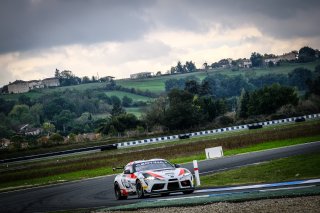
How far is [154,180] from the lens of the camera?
875 inches

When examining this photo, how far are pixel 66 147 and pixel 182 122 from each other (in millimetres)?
23023

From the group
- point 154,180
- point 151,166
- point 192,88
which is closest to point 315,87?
point 192,88

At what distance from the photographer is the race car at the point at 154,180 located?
72.7 ft

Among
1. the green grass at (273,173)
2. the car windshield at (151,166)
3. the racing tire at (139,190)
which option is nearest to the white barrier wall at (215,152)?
the green grass at (273,173)

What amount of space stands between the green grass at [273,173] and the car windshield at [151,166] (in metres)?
2.67

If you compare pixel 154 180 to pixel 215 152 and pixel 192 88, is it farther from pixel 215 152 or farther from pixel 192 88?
pixel 192 88

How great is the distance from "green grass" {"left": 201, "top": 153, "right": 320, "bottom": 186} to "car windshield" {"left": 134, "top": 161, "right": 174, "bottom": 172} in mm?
2670

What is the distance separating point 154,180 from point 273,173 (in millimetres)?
5506

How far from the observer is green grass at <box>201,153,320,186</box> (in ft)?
76.9

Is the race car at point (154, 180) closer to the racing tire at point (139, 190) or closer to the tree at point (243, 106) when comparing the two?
the racing tire at point (139, 190)

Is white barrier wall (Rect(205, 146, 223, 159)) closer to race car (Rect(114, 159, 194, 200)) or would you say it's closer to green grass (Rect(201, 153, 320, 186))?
green grass (Rect(201, 153, 320, 186))

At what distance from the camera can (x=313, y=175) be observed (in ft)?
73.4

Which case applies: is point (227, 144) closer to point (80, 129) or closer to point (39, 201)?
point (39, 201)

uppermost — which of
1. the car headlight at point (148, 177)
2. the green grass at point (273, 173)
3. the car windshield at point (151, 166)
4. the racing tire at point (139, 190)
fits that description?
the car windshield at point (151, 166)
